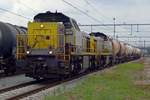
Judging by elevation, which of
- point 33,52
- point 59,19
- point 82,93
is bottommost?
point 82,93

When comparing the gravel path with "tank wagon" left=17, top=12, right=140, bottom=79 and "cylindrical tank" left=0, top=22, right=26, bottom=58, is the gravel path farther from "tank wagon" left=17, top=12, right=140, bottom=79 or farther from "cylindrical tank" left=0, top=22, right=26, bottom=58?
"cylindrical tank" left=0, top=22, right=26, bottom=58

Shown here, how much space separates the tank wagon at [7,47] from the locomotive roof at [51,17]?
3.03 metres

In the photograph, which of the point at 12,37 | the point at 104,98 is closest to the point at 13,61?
the point at 12,37

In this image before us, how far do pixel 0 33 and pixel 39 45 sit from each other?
13.5ft

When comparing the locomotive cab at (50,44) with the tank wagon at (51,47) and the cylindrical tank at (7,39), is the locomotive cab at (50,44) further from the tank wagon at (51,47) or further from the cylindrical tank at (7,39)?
the cylindrical tank at (7,39)

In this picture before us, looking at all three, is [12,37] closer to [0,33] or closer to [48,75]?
[0,33]

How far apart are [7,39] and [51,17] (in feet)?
12.9

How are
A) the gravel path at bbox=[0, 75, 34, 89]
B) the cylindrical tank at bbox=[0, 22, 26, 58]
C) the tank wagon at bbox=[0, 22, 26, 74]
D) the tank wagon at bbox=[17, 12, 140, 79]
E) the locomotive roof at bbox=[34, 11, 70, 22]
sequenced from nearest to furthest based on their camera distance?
1. the gravel path at bbox=[0, 75, 34, 89]
2. the tank wagon at bbox=[17, 12, 140, 79]
3. the locomotive roof at bbox=[34, 11, 70, 22]
4. the cylindrical tank at bbox=[0, 22, 26, 58]
5. the tank wagon at bbox=[0, 22, 26, 74]

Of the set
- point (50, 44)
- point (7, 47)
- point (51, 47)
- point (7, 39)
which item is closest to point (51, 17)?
point (50, 44)

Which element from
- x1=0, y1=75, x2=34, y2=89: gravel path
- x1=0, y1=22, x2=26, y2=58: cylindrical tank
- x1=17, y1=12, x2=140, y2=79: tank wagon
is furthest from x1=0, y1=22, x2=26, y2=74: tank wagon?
x1=17, y1=12, x2=140, y2=79: tank wagon

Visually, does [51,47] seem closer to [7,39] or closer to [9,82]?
[9,82]

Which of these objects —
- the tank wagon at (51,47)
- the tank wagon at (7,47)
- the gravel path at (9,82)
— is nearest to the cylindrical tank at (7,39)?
the tank wagon at (7,47)

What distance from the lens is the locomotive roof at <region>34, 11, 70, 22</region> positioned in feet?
77.7

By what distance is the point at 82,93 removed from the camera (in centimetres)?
1598
